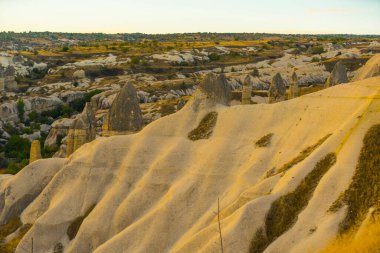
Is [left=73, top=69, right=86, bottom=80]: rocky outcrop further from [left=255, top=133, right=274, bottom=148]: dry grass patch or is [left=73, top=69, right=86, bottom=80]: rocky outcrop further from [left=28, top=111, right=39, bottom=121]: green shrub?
[left=255, top=133, right=274, bottom=148]: dry grass patch

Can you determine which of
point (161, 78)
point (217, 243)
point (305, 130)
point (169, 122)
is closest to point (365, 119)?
point (305, 130)

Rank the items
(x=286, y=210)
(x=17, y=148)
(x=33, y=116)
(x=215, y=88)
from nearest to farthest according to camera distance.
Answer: (x=286, y=210), (x=215, y=88), (x=17, y=148), (x=33, y=116)

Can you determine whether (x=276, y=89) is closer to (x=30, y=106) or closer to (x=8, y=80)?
(x=30, y=106)

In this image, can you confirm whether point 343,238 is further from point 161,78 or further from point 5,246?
point 161,78

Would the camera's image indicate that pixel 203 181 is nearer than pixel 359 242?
No

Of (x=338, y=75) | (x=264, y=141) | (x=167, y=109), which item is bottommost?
(x=167, y=109)

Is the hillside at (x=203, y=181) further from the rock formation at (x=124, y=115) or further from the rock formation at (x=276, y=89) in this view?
the rock formation at (x=276, y=89)

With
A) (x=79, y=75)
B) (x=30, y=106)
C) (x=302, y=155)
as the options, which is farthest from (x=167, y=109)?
(x=302, y=155)
